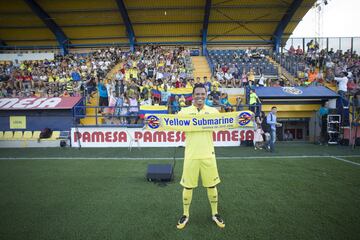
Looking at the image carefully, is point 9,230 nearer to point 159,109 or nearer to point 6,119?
point 159,109

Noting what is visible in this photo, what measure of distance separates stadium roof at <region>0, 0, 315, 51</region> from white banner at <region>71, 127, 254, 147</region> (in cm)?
1349

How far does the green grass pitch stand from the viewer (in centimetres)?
454

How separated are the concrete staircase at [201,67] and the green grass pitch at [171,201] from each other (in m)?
13.3

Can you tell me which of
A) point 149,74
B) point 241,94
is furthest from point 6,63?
point 241,94

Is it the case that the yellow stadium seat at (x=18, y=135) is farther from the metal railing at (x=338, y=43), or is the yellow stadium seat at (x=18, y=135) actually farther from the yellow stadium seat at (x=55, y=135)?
the metal railing at (x=338, y=43)

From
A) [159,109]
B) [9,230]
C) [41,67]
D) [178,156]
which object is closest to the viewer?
[9,230]

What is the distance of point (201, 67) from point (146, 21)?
6.94 meters

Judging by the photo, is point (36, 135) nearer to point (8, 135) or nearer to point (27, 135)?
point (27, 135)

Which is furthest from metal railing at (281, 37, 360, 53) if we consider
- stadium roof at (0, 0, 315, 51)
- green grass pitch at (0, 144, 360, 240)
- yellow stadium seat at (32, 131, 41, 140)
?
yellow stadium seat at (32, 131, 41, 140)

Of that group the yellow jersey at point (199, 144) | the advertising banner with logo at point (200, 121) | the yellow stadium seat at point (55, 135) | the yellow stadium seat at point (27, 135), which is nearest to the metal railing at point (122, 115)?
the yellow stadium seat at point (55, 135)

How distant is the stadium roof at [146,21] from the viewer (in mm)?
23578

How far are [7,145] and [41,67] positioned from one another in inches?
408

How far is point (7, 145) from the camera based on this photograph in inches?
577

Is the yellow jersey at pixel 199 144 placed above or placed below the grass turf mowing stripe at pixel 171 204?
above
